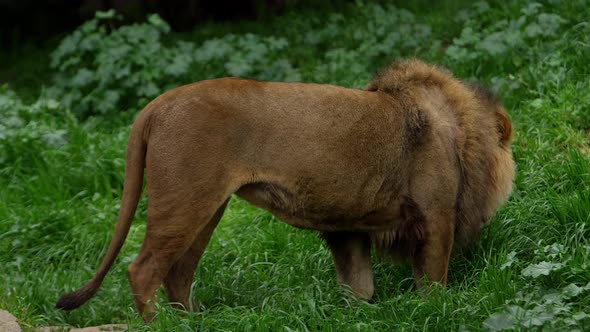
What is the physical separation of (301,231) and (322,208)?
1143mm

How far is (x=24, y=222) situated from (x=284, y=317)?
2.74 metres

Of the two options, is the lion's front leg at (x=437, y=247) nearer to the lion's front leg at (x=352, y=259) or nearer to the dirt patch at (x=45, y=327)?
the lion's front leg at (x=352, y=259)

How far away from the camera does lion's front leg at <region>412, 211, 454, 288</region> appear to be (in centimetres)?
519

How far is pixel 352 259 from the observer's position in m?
5.46

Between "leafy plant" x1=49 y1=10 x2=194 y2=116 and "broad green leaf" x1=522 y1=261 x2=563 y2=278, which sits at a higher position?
"broad green leaf" x1=522 y1=261 x2=563 y2=278

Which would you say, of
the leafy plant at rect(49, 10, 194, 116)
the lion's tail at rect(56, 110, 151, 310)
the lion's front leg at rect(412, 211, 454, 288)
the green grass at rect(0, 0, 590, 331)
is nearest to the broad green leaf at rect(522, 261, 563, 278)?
the green grass at rect(0, 0, 590, 331)

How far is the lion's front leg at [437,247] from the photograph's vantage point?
519 cm

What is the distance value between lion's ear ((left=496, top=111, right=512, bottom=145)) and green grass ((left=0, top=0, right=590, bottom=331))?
1.31 feet

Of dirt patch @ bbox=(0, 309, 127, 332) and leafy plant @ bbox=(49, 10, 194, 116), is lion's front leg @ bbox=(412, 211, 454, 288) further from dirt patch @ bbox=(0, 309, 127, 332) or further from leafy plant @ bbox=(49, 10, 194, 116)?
leafy plant @ bbox=(49, 10, 194, 116)

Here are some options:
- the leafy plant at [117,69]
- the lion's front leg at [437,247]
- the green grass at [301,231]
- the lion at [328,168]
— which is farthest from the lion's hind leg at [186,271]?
the leafy plant at [117,69]

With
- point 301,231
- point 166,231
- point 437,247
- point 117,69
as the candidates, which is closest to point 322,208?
point 437,247

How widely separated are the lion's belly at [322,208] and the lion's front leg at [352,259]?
22cm

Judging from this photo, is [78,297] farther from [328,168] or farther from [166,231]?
[328,168]

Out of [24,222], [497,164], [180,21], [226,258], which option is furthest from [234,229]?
[180,21]
